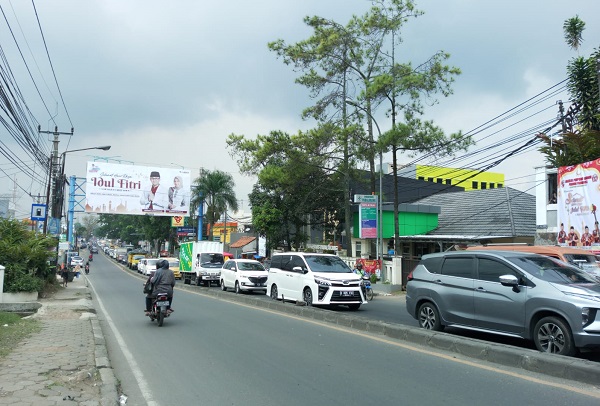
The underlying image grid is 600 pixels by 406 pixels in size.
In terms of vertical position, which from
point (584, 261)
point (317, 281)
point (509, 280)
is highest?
point (584, 261)

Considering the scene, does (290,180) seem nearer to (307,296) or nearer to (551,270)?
(307,296)

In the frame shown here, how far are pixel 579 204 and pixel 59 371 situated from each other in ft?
66.2

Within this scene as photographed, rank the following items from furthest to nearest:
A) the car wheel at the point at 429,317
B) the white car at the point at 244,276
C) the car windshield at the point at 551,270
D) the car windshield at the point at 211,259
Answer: the car windshield at the point at 211,259
the white car at the point at 244,276
the car wheel at the point at 429,317
the car windshield at the point at 551,270

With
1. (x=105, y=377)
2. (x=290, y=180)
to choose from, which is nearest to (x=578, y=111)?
(x=290, y=180)

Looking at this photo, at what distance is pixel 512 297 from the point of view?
319 inches

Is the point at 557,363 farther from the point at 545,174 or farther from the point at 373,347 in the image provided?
the point at 545,174

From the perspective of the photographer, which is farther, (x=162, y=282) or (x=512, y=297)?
(x=162, y=282)

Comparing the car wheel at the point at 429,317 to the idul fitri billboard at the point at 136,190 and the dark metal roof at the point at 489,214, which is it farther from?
the idul fitri billboard at the point at 136,190

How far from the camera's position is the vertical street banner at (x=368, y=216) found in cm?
2419

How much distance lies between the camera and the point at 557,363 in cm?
653

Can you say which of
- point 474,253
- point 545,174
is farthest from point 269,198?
point 474,253

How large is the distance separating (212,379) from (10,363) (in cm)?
328

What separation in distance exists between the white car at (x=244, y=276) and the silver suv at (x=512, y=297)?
1234cm

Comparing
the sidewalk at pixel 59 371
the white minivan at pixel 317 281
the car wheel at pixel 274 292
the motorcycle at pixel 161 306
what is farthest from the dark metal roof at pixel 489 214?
the sidewalk at pixel 59 371
